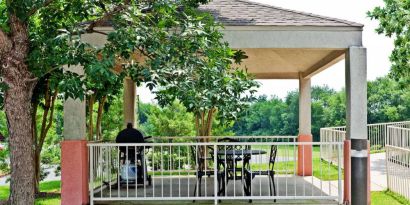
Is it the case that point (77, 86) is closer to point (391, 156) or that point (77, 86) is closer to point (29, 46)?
point (29, 46)

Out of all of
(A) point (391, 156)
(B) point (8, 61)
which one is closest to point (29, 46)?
(B) point (8, 61)

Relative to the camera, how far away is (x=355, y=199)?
28.6ft

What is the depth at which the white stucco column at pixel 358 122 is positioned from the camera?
8734 mm

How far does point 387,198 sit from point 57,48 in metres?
8.27

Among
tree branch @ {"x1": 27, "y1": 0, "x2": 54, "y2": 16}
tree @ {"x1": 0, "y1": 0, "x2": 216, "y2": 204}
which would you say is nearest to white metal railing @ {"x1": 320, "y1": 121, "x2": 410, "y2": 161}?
tree @ {"x1": 0, "y1": 0, "x2": 216, "y2": 204}

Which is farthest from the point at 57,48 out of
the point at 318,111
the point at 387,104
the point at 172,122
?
the point at 387,104

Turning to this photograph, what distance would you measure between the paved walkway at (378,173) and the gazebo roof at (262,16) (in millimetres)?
5859

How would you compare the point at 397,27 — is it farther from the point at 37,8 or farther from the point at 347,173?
the point at 37,8

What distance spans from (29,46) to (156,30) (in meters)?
1.88

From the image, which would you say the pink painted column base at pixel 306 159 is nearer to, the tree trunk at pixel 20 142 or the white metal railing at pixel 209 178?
the white metal railing at pixel 209 178

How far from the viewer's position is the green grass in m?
11.2

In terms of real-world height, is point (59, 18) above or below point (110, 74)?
above

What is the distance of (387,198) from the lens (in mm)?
11859

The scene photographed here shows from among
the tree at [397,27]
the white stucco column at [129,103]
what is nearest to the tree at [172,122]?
the white stucco column at [129,103]
